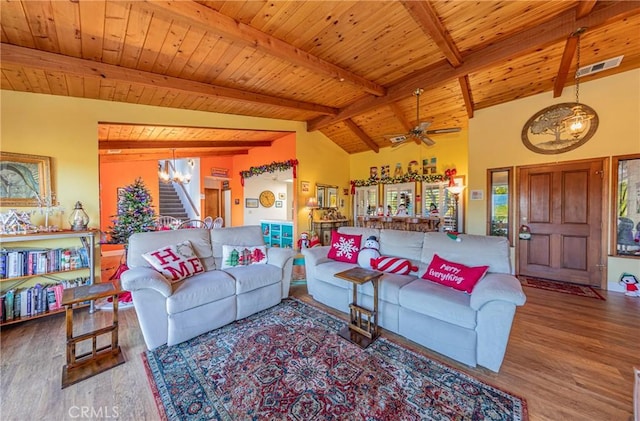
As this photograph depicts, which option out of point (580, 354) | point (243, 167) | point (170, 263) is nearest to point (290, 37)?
point (170, 263)

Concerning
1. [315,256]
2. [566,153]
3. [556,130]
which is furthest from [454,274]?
[556,130]

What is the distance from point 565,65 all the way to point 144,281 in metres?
5.81

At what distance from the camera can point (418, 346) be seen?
2197 millimetres

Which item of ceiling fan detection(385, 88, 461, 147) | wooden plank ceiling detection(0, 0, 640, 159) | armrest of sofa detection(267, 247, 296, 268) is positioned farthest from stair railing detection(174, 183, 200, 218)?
ceiling fan detection(385, 88, 461, 147)

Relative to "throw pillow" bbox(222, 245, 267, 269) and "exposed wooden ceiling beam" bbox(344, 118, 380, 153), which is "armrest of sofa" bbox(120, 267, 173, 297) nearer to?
"throw pillow" bbox(222, 245, 267, 269)

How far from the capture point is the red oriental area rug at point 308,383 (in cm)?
151

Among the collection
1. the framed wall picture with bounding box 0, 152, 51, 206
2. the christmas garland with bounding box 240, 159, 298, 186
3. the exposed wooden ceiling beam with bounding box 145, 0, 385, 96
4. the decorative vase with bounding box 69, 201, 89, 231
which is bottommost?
the decorative vase with bounding box 69, 201, 89, 231

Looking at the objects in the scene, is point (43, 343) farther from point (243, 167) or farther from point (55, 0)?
point (243, 167)

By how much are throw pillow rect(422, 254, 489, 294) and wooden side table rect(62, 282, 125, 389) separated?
2864 mm

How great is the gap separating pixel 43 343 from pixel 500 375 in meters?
3.98

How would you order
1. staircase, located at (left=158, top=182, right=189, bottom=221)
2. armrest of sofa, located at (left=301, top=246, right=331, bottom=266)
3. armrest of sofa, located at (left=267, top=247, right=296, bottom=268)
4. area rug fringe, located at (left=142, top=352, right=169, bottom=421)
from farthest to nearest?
1. staircase, located at (left=158, top=182, right=189, bottom=221)
2. armrest of sofa, located at (left=301, top=246, right=331, bottom=266)
3. armrest of sofa, located at (left=267, top=247, right=296, bottom=268)
4. area rug fringe, located at (left=142, top=352, right=169, bottom=421)

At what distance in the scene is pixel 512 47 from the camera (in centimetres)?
307

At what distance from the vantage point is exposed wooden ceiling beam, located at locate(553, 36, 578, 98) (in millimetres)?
3075

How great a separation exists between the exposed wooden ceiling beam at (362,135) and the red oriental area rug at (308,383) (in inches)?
192
